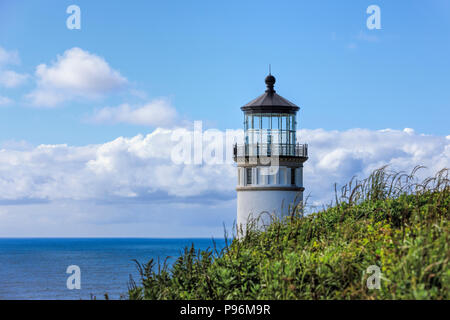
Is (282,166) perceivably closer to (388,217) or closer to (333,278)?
(388,217)

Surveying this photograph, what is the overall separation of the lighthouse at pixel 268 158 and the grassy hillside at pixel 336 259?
13.0 metres

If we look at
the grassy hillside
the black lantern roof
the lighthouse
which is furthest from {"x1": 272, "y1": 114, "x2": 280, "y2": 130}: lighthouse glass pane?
the grassy hillside

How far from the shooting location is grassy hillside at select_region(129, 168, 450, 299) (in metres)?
8.48

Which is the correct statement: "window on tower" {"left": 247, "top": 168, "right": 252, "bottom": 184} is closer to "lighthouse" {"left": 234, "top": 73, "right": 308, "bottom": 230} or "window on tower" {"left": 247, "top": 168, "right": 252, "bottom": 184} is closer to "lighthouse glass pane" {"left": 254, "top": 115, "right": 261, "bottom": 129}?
"lighthouse" {"left": 234, "top": 73, "right": 308, "bottom": 230}

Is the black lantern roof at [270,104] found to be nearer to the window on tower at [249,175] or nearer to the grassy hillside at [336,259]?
the window on tower at [249,175]

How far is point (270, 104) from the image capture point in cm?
2711

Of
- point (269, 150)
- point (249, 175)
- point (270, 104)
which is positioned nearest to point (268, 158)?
point (269, 150)

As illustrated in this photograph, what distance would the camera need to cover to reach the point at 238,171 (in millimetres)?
27766

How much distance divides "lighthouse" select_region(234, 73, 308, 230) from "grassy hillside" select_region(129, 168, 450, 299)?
1304cm

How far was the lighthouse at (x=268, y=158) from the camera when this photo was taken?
2703cm

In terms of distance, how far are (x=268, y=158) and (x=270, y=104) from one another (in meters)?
2.49

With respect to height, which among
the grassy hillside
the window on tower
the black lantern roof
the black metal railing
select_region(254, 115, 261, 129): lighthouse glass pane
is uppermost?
the black lantern roof

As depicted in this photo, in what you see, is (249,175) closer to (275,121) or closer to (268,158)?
(268,158)

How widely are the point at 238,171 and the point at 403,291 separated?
19.7 m
